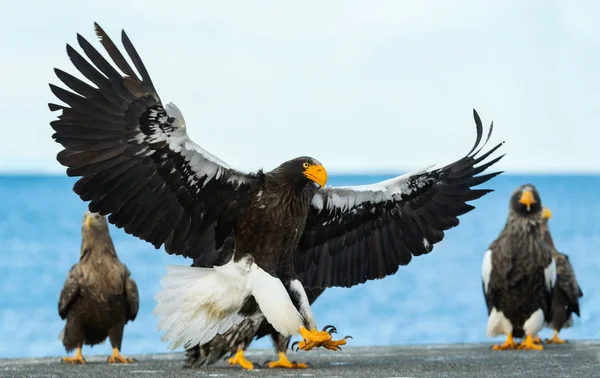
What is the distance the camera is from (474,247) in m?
47.2

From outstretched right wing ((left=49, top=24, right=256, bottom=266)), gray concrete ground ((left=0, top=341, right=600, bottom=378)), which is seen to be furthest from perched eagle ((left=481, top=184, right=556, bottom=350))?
outstretched right wing ((left=49, top=24, right=256, bottom=266))

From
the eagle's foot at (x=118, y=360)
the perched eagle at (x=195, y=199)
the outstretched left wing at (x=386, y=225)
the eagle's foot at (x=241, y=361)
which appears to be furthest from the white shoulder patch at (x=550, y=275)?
the eagle's foot at (x=118, y=360)

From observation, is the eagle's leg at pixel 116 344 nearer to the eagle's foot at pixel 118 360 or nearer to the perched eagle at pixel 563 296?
the eagle's foot at pixel 118 360

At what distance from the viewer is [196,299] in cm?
754

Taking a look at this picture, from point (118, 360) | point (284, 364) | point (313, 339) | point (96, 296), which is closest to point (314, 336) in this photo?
point (313, 339)

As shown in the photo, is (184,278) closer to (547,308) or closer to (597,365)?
(597,365)

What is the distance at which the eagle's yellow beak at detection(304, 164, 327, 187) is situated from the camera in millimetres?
7402

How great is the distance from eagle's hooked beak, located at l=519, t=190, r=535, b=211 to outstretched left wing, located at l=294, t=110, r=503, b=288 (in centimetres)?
264

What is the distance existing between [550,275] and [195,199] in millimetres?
4282

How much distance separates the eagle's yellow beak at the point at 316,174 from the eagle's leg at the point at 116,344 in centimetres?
295

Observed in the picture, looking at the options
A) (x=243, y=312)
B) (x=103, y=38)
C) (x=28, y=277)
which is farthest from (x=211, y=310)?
(x=28, y=277)

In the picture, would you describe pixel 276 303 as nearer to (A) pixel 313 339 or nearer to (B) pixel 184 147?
(A) pixel 313 339

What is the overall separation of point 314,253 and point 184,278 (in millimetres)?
1144

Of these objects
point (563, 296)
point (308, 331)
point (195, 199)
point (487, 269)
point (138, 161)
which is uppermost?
point (138, 161)
